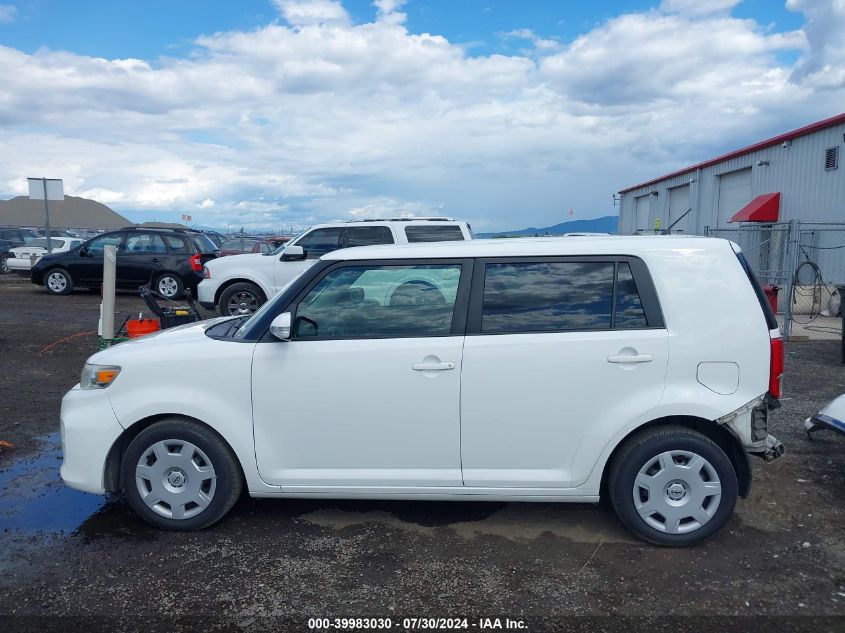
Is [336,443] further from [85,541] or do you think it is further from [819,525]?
[819,525]

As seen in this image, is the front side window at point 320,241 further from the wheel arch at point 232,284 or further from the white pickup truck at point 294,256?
the wheel arch at point 232,284

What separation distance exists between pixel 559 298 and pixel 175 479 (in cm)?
256

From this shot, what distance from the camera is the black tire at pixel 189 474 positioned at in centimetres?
387

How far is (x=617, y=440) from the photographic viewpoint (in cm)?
368

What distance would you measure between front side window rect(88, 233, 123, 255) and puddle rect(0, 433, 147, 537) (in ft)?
39.3

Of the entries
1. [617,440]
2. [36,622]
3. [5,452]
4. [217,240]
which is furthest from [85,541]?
[217,240]

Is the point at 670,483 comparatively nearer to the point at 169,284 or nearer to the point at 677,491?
the point at 677,491

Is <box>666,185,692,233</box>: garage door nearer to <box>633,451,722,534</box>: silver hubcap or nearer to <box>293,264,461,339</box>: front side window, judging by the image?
<box>633,451,722,534</box>: silver hubcap

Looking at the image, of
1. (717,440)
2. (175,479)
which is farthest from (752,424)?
(175,479)

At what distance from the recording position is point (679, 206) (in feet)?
94.6

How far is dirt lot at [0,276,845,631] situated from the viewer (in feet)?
10.4

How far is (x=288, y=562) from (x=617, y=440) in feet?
6.52

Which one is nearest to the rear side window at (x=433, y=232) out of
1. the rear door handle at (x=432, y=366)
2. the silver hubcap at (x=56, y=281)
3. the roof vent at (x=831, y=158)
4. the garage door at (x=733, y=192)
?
the rear door handle at (x=432, y=366)

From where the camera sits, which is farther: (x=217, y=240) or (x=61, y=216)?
(x=61, y=216)
